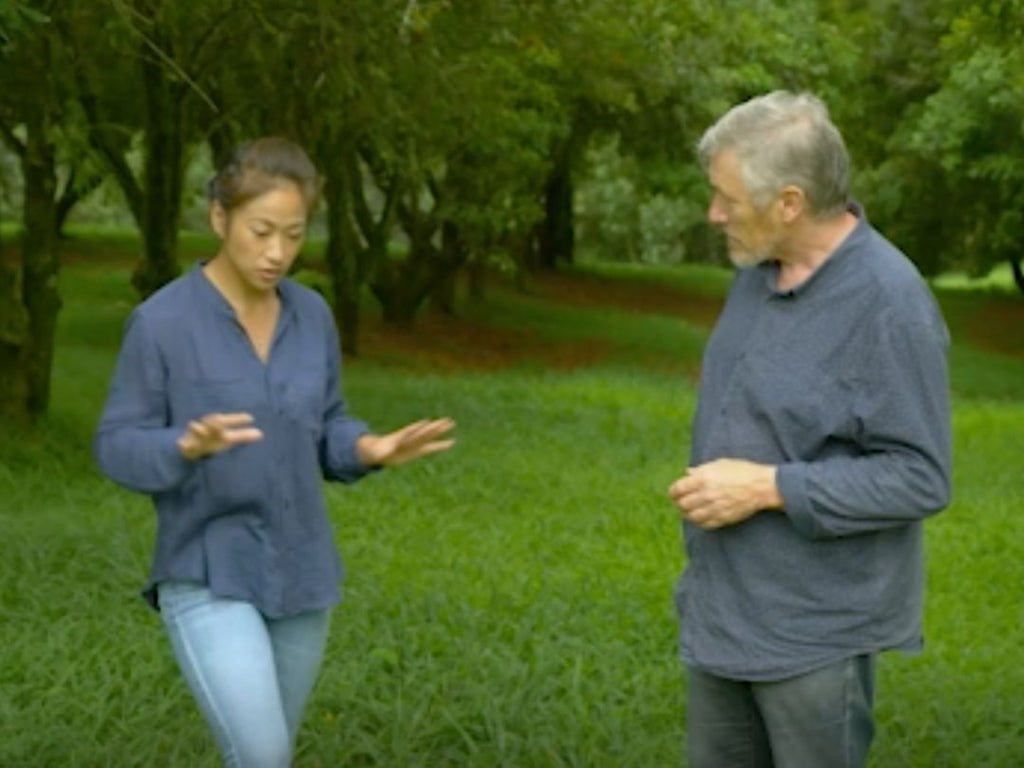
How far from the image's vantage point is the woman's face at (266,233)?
434cm

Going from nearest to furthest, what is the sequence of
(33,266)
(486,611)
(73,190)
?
(486,611), (33,266), (73,190)

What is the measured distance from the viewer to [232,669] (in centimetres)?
430

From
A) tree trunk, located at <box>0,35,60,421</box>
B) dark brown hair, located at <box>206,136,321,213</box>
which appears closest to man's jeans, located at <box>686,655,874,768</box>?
dark brown hair, located at <box>206,136,321,213</box>

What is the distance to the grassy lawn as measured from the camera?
6.64 metres

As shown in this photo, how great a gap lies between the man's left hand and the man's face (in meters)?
0.42

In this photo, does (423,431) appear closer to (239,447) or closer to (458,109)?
(239,447)

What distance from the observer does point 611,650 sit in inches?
312

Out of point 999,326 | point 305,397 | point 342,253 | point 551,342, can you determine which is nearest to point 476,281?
point 551,342

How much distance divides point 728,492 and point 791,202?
0.56m

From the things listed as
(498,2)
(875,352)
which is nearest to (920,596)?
(875,352)

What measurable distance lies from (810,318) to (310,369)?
3.95ft

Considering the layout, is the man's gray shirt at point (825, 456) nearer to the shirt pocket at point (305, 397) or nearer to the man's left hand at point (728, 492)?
the man's left hand at point (728, 492)

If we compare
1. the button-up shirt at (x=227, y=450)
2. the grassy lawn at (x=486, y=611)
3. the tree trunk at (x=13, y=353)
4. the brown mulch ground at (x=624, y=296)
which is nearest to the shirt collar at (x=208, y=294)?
the button-up shirt at (x=227, y=450)

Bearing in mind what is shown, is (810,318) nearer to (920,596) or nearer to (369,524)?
(920,596)
